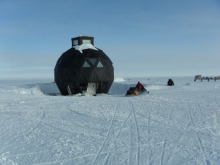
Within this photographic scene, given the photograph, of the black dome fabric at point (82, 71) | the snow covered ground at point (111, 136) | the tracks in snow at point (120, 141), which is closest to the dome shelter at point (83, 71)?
the black dome fabric at point (82, 71)

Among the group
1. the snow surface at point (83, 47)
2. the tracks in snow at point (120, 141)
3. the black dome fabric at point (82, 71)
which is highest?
the snow surface at point (83, 47)

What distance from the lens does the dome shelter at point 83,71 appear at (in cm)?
1881

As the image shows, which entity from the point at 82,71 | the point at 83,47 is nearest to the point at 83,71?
the point at 82,71

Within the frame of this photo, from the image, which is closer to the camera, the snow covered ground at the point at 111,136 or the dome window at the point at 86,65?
the snow covered ground at the point at 111,136

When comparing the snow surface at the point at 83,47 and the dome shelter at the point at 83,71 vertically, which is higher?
the snow surface at the point at 83,47

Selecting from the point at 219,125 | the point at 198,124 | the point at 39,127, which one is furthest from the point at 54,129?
the point at 219,125

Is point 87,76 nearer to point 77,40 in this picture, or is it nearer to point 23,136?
point 77,40

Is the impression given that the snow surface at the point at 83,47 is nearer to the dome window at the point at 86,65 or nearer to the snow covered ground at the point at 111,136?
the dome window at the point at 86,65

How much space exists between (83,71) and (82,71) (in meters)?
0.09

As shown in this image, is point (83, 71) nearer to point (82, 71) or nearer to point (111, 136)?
point (82, 71)

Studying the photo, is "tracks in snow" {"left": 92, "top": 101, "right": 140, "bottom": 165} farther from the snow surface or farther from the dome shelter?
the snow surface

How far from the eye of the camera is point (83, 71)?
1873 cm

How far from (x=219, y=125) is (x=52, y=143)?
211 inches

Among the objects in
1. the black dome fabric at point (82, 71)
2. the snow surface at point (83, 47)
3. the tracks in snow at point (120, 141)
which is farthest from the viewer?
the snow surface at point (83, 47)
